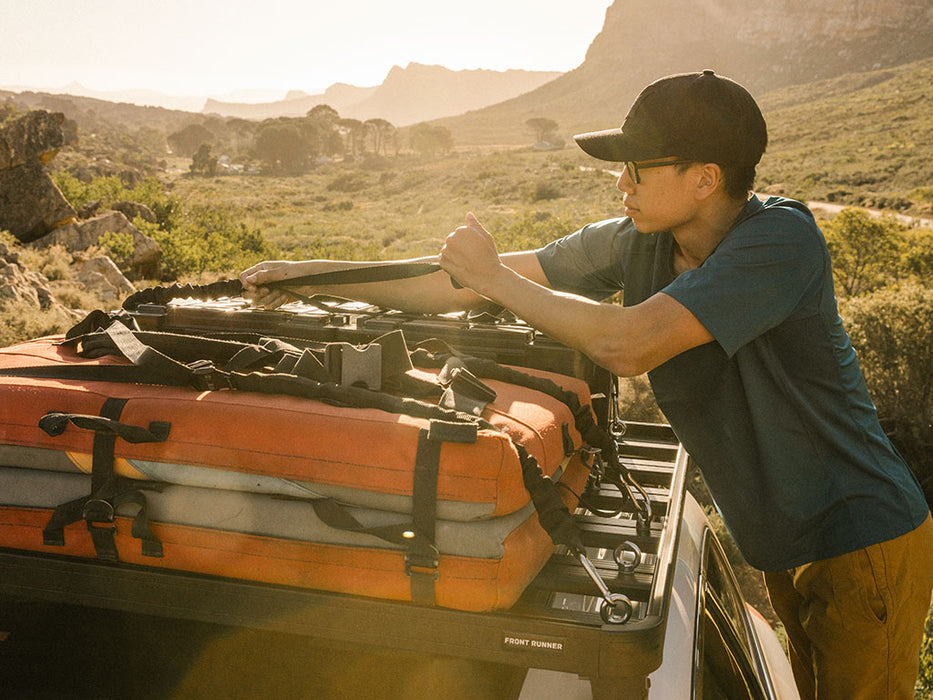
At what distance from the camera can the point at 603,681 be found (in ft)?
4.26

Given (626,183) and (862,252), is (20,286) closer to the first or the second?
(626,183)

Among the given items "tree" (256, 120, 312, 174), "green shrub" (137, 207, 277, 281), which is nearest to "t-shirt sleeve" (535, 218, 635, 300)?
"green shrub" (137, 207, 277, 281)

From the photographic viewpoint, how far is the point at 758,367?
6.33 feet

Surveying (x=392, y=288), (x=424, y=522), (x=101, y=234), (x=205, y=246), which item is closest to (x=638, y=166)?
(x=392, y=288)

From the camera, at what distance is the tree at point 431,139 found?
379 feet

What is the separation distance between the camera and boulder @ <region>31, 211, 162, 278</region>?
15.3 meters

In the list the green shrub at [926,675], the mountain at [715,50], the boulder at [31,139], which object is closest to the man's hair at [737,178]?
the green shrub at [926,675]

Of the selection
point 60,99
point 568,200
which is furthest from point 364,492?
point 60,99

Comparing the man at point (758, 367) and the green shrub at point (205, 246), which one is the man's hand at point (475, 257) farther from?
the green shrub at point (205, 246)

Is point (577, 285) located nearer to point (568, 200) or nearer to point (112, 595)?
point (112, 595)

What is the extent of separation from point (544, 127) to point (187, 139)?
54.9 metres

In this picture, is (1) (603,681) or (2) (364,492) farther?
(2) (364,492)

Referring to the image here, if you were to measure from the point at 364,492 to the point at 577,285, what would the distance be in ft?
4.57

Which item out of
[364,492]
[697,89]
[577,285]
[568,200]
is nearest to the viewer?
[364,492]
